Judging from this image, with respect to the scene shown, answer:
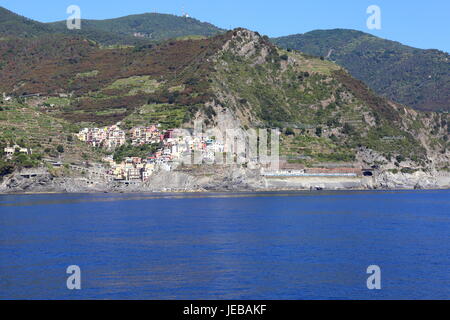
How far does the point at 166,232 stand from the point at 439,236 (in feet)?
98.5

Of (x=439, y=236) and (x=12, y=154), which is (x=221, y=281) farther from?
(x=12, y=154)

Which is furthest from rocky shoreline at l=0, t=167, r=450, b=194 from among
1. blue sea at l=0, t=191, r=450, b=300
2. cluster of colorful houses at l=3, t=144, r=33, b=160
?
blue sea at l=0, t=191, r=450, b=300

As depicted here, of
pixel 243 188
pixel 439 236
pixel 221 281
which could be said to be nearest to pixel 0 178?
pixel 243 188

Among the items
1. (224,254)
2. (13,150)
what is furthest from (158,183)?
(224,254)

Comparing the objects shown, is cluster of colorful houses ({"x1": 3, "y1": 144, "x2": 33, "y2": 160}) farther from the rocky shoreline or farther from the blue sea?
the blue sea

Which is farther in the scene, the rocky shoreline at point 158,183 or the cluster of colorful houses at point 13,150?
the cluster of colorful houses at point 13,150

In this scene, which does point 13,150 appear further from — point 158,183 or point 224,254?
point 224,254

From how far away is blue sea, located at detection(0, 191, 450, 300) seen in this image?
173ft

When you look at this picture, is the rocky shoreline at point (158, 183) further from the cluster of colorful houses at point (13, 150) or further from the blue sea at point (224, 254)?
the blue sea at point (224, 254)

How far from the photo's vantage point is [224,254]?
68.4m

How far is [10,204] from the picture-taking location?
140250 millimetres

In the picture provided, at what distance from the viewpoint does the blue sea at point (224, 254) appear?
52.7 meters

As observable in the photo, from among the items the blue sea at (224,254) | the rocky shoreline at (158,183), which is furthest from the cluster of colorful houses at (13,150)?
the blue sea at (224,254)
